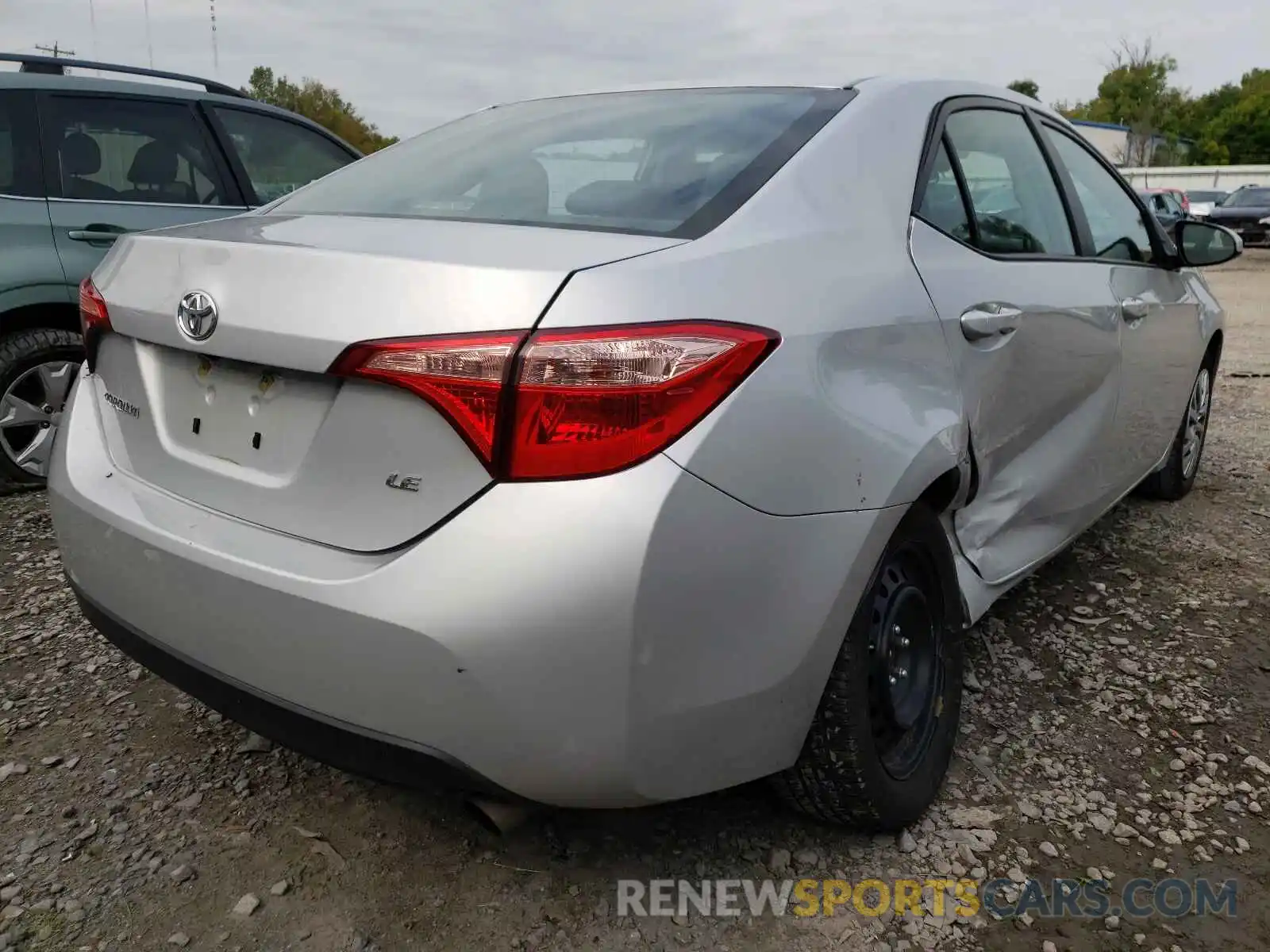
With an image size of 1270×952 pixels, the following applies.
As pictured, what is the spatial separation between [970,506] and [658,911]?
3.76 feet

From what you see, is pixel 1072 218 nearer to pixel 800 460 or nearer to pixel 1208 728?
pixel 1208 728

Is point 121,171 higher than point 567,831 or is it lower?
higher

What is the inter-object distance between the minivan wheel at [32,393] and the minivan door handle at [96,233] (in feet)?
1.25

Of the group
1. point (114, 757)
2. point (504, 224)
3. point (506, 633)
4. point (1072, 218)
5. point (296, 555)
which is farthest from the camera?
point (1072, 218)

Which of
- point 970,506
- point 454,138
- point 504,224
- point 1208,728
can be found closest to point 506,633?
point 504,224

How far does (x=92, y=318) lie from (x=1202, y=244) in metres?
3.56

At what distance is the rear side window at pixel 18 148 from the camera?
399cm

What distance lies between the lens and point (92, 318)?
2.04 meters

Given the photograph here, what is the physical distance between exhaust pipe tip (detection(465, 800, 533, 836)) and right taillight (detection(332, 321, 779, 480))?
522mm

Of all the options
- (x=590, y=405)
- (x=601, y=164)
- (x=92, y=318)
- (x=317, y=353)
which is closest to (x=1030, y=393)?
(x=601, y=164)

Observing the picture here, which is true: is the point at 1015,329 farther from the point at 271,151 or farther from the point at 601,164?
the point at 271,151

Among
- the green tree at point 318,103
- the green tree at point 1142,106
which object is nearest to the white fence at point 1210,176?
the green tree at point 1142,106

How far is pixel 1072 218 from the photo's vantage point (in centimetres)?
304

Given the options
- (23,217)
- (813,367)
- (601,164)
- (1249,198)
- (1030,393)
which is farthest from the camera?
(1249,198)
